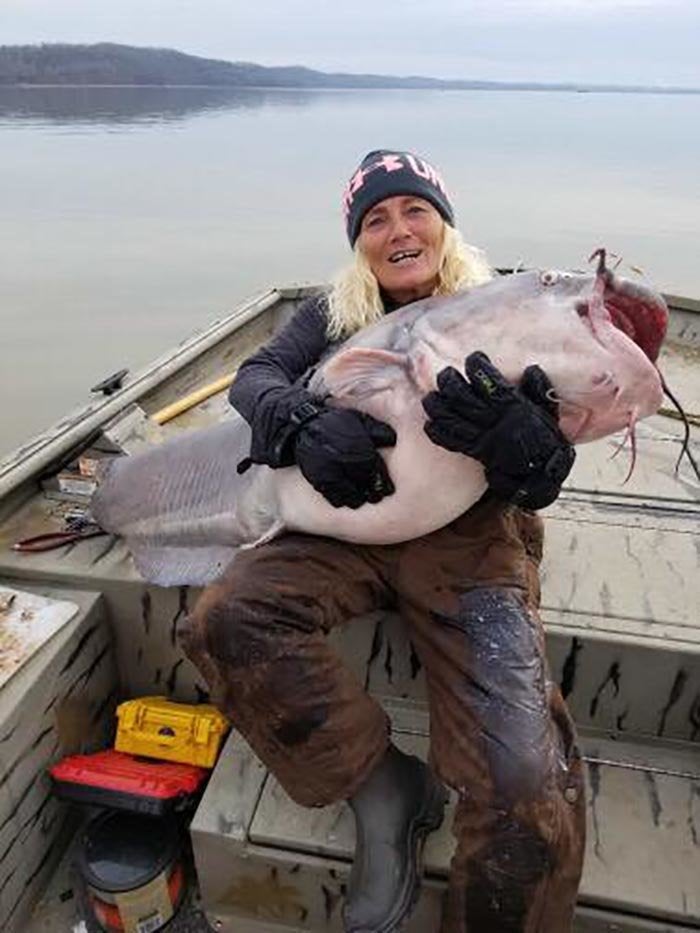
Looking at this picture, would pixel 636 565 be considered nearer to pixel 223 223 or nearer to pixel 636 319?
pixel 636 319

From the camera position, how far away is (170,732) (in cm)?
262

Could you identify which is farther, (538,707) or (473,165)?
(473,165)

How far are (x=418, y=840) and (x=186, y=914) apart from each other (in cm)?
84

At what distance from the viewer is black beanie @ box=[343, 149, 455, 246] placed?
2602 mm

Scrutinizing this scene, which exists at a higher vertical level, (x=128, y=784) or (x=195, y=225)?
(x=128, y=784)

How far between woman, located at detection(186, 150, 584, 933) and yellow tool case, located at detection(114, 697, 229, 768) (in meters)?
0.48

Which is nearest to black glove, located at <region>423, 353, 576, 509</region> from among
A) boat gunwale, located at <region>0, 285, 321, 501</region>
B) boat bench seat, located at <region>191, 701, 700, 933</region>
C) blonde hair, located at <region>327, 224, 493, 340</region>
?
blonde hair, located at <region>327, 224, 493, 340</region>

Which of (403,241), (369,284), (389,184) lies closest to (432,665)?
(369,284)

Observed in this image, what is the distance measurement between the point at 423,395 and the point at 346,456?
0.26 meters

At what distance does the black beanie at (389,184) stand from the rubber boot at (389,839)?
1616mm

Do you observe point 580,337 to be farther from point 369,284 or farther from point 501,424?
point 369,284

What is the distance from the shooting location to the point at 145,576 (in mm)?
2725

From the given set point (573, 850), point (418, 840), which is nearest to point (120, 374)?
point (418, 840)

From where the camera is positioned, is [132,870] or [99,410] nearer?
[132,870]
